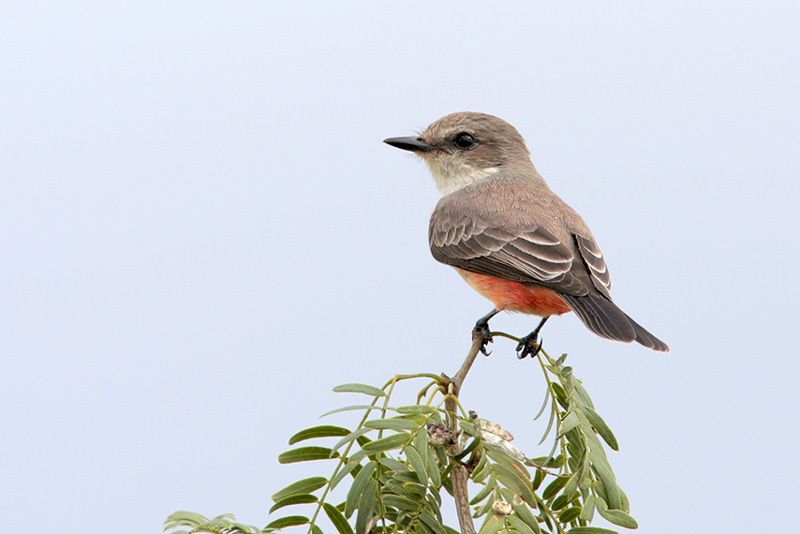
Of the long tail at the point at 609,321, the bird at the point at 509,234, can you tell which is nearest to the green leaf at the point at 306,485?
the bird at the point at 509,234

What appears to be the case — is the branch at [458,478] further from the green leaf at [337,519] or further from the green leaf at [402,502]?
the green leaf at [337,519]

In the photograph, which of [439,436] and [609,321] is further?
[609,321]

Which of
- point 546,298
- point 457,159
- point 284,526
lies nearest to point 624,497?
point 284,526

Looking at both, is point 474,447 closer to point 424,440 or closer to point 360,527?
point 424,440

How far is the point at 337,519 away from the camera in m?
2.77

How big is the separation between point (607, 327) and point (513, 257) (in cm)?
67

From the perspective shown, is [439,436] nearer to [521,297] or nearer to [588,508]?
[588,508]

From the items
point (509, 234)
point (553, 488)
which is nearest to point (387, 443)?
point (553, 488)

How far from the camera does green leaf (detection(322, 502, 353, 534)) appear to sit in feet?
9.04

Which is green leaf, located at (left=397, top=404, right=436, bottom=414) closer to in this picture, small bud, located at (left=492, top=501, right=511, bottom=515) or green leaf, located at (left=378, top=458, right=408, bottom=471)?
green leaf, located at (left=378, top=458, right=408, bottom=471)

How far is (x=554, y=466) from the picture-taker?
3115mm

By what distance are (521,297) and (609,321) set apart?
0.55m

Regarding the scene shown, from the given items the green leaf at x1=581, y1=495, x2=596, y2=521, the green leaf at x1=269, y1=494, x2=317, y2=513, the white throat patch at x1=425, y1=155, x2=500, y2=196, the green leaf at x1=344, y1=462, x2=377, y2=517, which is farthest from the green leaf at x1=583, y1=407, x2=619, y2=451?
the white throat patch at x1=425, y1=155, x2=500, y2=196

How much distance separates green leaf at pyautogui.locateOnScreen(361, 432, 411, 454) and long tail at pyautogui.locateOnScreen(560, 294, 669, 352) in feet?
5.42
